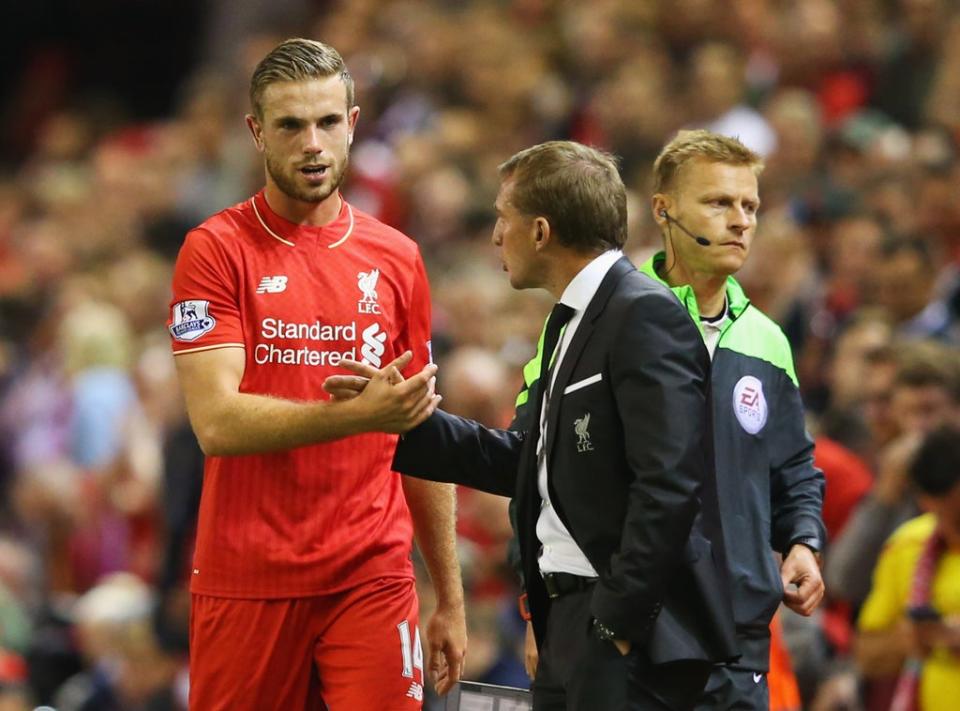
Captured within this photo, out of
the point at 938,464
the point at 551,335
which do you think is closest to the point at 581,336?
the point at 551,335

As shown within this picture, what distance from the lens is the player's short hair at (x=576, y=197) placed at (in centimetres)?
405

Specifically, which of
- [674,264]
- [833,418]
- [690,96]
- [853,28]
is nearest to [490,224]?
[690,96]

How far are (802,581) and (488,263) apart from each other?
19.6 feet

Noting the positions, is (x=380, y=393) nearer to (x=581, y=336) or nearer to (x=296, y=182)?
(x=581, y=336)

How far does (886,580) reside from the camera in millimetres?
6066

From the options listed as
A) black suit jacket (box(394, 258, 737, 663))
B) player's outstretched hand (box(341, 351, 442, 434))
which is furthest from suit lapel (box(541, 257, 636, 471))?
player's outstretched hand (box(341, 351, 442, 434))

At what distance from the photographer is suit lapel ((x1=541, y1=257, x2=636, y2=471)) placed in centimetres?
399

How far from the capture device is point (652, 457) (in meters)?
3.77

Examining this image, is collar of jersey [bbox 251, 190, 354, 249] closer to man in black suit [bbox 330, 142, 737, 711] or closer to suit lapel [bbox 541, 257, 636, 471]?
man in black suit [bbox 330, 142, 737, 711]

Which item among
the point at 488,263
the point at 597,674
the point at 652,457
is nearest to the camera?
the point at 652,457

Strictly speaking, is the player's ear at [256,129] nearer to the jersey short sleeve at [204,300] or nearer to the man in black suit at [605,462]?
the jersey short sleeve at [204,300]

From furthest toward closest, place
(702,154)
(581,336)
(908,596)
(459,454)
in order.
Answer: (908,596), (702,154), (459,454), (581,336)

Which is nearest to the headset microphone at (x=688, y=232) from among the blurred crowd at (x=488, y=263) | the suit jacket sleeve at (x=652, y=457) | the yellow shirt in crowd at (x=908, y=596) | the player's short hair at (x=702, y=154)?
the player's short hair at (x=702, y=154)

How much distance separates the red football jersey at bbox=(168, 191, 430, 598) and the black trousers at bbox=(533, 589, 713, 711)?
67cm
